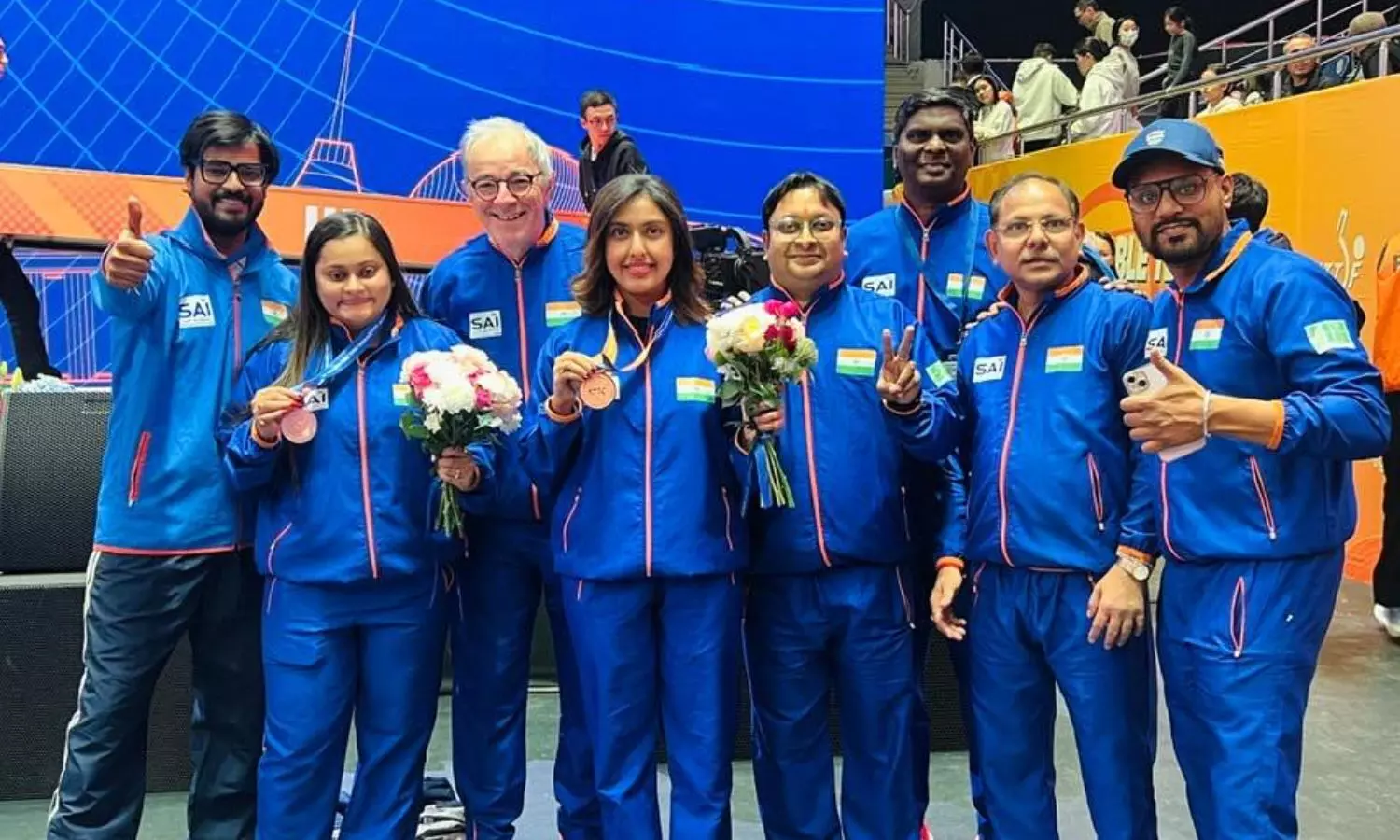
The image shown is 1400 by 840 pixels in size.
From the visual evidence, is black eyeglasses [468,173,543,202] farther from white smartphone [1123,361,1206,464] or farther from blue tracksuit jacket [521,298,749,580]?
white smartphone [1123,361,1206,464]

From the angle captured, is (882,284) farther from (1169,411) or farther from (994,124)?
(994,124)

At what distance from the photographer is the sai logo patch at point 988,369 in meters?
2.88

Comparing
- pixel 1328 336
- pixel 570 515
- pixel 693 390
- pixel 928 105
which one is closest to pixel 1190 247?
pixel 1328 336

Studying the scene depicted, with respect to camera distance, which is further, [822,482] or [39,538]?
[39,538]

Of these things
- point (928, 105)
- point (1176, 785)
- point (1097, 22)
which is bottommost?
point (1176, 785)

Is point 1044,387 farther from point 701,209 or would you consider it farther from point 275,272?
point 701,209

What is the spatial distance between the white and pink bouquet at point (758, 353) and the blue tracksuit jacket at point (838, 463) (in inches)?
8.0

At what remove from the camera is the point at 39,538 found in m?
3.96

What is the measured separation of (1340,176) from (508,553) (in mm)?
6532

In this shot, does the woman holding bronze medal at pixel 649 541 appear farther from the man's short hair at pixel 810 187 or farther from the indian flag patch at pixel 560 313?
the indian flag patch at pixel 560 313

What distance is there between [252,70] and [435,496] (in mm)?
6551

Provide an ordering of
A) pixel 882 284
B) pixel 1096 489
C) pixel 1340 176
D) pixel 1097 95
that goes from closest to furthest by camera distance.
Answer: pixel 1096 489, pixel 882 284, pixel 1340 176, pixel 1097 95

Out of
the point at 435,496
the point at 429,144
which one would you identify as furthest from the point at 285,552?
the point at 429,144

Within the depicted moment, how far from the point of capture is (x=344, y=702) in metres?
2.90
